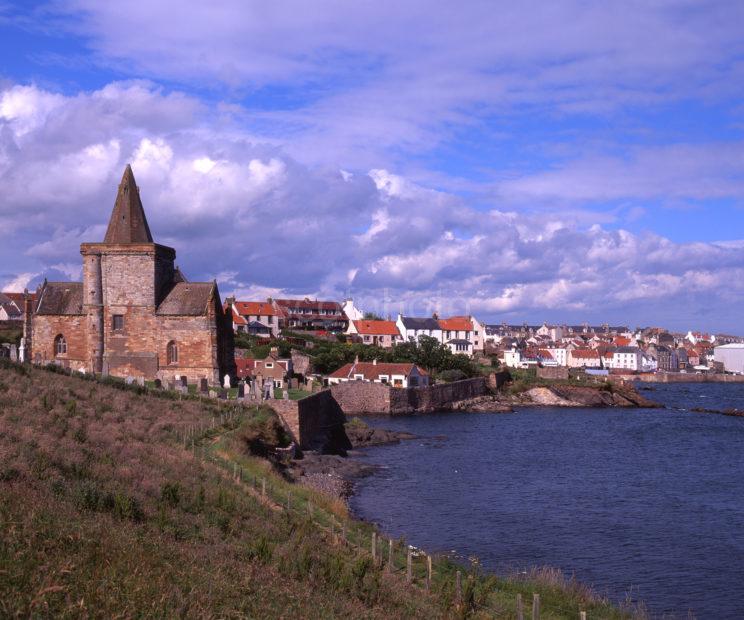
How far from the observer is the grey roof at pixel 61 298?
5788 cm

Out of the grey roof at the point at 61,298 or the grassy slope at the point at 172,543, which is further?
the grey roof at the point at 61,298

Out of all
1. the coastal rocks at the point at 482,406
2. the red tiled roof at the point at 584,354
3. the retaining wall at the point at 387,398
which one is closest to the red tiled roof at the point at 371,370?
the retaining wall at the point at 387,398

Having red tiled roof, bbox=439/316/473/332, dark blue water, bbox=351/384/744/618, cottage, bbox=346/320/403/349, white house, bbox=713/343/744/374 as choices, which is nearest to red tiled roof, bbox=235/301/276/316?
cottage, bbox=346/320/403/349

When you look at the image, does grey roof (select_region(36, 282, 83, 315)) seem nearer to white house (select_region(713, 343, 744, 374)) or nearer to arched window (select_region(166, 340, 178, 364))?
arched window (select_region(166, 340, 178, 364))

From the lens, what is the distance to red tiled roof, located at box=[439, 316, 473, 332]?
146m

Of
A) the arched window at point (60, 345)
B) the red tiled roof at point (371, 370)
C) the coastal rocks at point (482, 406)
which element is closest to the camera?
the arched window at point (60, 345)

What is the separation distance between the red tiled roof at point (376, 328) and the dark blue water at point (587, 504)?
64.5m

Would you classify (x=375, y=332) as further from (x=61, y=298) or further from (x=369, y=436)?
(x=61, y=298)

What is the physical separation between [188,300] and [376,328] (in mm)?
78177

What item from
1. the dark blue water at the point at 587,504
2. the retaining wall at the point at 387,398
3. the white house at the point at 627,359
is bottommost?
the dark blue water at the point at 587,504

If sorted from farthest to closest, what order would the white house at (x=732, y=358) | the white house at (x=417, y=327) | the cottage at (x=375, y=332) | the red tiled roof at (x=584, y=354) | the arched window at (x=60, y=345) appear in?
the white house at (x=732, y=358)
the red tiled roof at (x=584, y=354)
the white house at (x=417, y=327)
the cottage at (x=375, y=332)
the arched window at (x=60, y=345)

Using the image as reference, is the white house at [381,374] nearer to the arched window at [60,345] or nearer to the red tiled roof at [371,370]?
the red tiled roof at [371,370]

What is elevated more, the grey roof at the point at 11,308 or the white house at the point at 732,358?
the grey roof at the point at 11,308

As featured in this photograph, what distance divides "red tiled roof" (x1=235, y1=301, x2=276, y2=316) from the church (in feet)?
213
